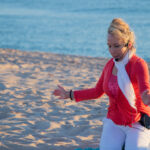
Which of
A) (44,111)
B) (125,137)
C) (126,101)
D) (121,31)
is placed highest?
(121,31)

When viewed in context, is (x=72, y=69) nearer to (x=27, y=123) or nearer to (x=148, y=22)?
(x=27, y=123)

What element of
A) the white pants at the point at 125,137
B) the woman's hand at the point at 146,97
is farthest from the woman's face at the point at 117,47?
the white pants at the point at 125,137

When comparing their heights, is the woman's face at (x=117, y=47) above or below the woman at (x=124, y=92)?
above

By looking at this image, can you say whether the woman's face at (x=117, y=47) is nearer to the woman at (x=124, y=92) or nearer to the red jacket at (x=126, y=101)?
the woman at (x=124, y=92)

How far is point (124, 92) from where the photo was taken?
3.16 m

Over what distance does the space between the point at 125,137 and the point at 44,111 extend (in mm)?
2713

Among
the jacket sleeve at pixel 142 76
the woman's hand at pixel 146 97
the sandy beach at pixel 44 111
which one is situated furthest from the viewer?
the sandy beach at pixel 44 111

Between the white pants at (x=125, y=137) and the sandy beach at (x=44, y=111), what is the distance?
1.13 meters

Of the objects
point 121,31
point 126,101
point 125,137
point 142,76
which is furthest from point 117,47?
point 125,137

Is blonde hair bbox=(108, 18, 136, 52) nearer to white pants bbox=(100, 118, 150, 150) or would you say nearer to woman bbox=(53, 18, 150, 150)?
woman bbox=(53, 18, 150, 150)

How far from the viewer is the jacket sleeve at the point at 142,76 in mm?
2979

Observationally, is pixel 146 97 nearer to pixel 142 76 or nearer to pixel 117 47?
pixel 142 76

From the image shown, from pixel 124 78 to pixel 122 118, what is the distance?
39 centimetres

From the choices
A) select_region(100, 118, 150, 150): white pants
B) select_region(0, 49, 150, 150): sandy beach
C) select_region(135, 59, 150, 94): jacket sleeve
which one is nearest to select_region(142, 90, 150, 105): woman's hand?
select_region(135, 59, 150, 94): jacket sleeve
